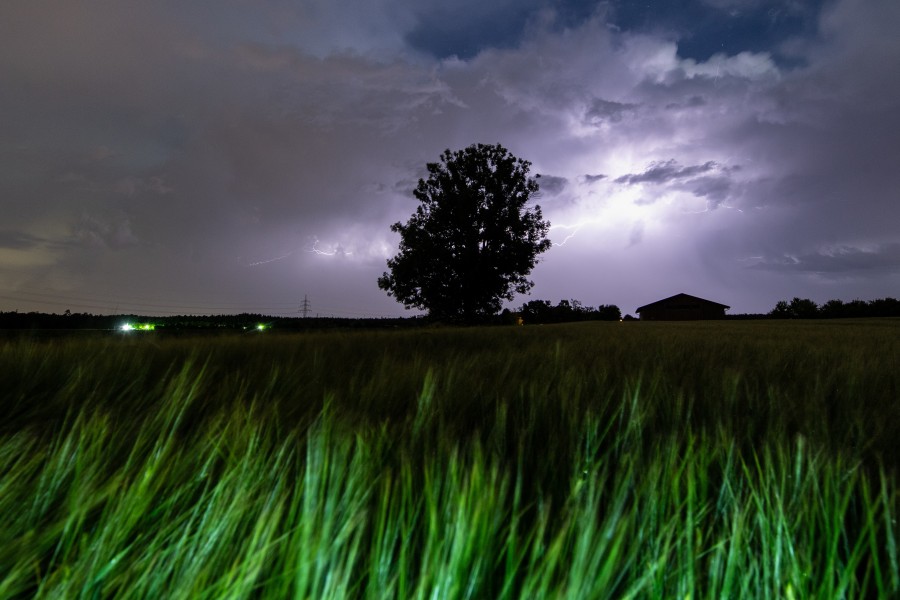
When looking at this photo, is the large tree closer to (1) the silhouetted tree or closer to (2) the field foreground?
(1) the silhouetted tree

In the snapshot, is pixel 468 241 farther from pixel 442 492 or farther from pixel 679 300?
pixel 679 300

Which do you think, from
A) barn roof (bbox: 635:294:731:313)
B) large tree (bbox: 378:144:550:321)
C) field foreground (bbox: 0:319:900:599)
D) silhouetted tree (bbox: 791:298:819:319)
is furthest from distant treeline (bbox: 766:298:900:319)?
field foreground (bbox: 0:319:900:599)

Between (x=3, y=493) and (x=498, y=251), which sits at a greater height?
(x=498, y=251)

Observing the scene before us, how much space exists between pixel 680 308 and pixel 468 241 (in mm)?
37958

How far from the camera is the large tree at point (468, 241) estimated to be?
2680 centimetres

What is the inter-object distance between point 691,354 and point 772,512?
2347mm

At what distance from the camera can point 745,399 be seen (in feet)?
4.90

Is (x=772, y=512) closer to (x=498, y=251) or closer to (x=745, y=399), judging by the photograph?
(x=745, y=399)

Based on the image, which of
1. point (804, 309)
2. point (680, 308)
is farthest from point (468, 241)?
point (680, 308)

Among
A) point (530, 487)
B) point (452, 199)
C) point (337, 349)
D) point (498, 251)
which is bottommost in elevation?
point (530, 487)

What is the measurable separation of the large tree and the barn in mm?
29686

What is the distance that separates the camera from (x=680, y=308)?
55344 mm

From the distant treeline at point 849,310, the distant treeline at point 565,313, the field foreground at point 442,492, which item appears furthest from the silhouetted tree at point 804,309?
Result: the field foreground at point 442,492

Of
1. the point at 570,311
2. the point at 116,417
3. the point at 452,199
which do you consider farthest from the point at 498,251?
the point at 116,417
